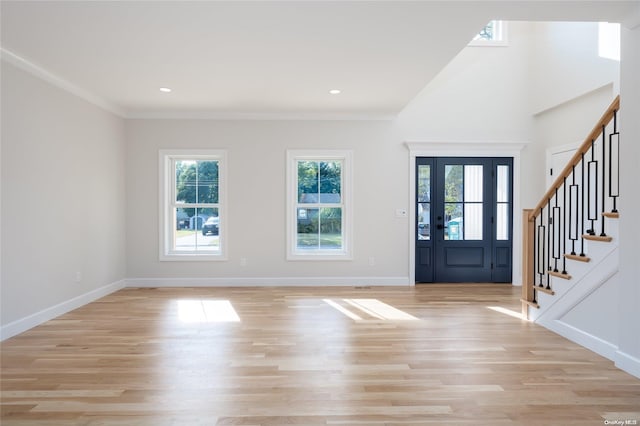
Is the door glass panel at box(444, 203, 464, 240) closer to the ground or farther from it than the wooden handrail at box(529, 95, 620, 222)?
closer to the ground

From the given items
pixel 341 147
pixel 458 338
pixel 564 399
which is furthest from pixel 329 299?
pixel 564 399

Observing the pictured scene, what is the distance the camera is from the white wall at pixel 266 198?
19.7ft

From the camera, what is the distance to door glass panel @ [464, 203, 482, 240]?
6238 millimetres

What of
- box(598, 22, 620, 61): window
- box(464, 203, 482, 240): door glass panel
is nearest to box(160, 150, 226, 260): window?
box(464, 203, 482, 240): door glass panel

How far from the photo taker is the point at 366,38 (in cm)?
330

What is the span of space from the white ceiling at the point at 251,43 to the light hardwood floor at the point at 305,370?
268 centimetres

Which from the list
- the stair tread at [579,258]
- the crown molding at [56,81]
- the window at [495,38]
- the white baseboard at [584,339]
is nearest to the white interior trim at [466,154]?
the window at [495,38]

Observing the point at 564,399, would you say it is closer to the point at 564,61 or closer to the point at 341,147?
the point at 341,147

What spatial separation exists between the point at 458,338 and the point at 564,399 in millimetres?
1176

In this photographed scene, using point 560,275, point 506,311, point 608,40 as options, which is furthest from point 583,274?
point 608,40

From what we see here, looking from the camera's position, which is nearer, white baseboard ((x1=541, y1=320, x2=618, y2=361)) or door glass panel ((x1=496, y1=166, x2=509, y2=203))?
white baseboard ((x1=541, y1=320, x2=618, y2=361))

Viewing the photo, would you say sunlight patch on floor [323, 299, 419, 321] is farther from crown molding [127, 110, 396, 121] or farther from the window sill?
crown molding [127, 110, 396, 121]

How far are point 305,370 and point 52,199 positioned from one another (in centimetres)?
351

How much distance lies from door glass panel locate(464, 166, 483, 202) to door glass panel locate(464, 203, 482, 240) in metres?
0.12
